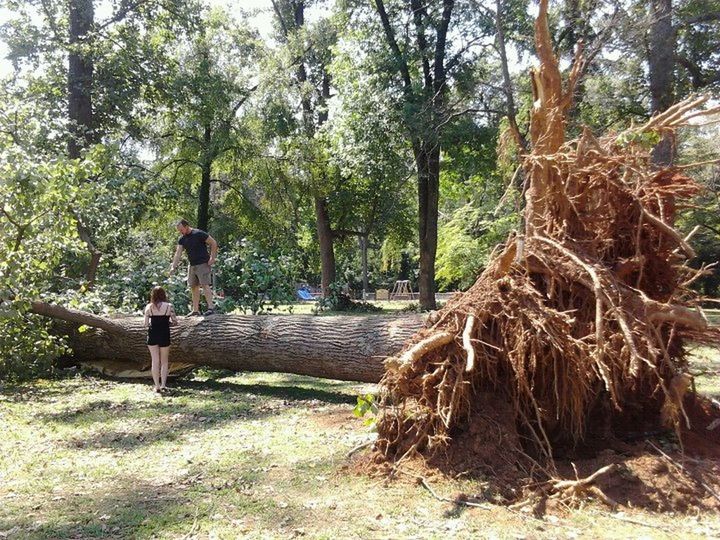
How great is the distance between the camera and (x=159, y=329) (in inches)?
316

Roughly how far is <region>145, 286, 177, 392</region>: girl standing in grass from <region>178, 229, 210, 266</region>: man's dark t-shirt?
1500 millimetres

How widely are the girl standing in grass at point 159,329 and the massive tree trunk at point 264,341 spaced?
0.45 m

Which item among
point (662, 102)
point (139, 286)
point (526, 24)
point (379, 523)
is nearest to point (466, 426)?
point (379, 523)

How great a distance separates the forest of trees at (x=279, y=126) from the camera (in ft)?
33.0

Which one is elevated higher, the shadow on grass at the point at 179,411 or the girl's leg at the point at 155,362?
the girl's leg at the point at 155,362


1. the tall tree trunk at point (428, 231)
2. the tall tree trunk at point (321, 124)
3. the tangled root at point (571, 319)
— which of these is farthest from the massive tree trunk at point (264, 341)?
the tall tree trunk at point (321, 124)

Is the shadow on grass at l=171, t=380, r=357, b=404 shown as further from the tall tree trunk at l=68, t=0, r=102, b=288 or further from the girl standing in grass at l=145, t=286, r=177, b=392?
the tall tree trunk at l=68, t=0, r=102, b=288

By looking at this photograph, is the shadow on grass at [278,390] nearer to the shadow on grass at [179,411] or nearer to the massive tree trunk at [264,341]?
the shadow on grass at [179,411]

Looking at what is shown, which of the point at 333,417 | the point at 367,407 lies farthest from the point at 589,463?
the point at 333,417

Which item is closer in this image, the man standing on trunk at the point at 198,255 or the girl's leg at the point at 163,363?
the girl's leg at the point at 163,363

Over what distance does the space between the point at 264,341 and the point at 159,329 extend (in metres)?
1.42

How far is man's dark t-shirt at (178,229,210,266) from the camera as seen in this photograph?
9.55 metres

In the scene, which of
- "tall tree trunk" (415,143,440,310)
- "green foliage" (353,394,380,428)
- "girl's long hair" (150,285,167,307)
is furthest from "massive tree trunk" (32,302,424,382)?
"tall tree trunk" (415,143,440,310)

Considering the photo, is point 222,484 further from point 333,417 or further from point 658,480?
point 658,480
